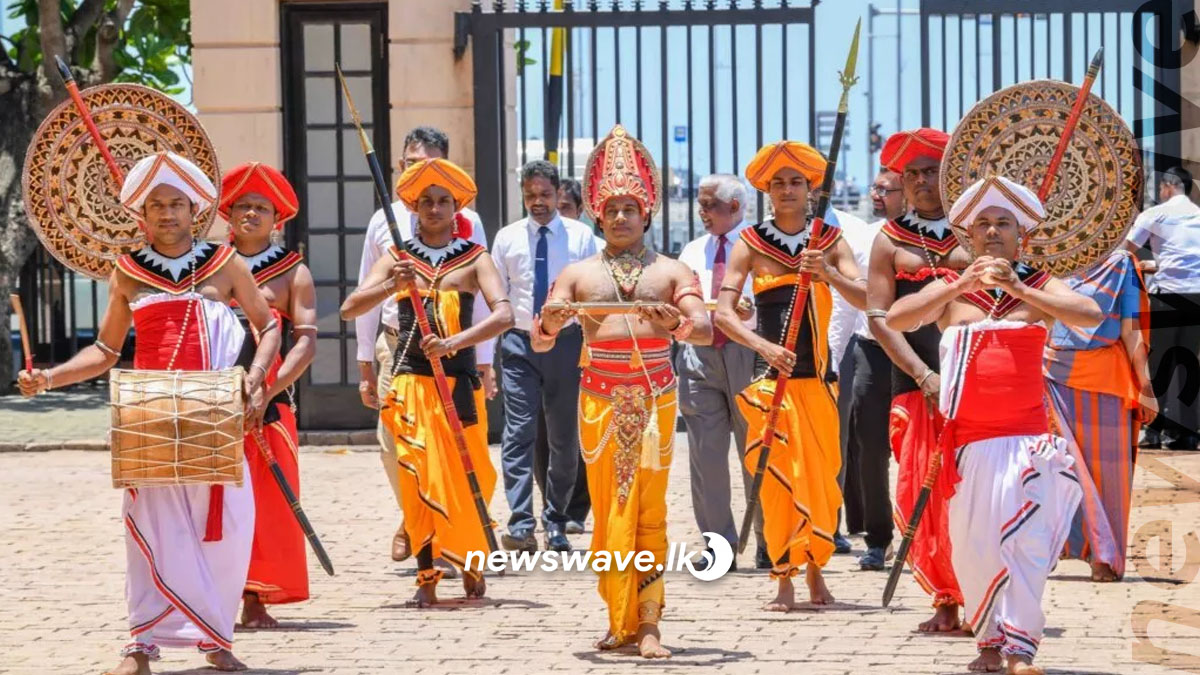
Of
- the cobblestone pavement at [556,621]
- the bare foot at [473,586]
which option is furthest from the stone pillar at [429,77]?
the bare foot at [473,586]

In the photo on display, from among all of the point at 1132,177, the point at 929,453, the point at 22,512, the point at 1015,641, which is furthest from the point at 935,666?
the point at 22,512

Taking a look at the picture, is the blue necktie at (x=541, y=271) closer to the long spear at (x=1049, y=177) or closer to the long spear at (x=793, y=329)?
the long spear at (x=793, y=329)

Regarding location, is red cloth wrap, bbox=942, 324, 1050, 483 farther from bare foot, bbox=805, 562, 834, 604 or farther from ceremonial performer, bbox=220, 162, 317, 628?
ceremonial performer, bbox=220, 162, 317, 628

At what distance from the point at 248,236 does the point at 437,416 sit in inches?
46.6

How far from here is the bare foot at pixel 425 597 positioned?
9625 mm

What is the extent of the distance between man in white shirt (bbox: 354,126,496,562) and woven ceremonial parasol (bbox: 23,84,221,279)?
1916 millimetres

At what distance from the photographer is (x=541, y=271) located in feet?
38.8

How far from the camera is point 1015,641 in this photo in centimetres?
764

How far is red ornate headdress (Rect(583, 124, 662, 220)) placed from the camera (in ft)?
28.5

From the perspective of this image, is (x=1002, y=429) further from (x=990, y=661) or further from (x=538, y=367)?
(x=538, y=367)

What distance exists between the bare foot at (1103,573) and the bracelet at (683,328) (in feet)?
9.34

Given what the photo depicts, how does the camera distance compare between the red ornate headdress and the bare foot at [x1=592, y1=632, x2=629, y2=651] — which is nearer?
the bare foot at [x1=592, y1=632, x2=629, y2=651]

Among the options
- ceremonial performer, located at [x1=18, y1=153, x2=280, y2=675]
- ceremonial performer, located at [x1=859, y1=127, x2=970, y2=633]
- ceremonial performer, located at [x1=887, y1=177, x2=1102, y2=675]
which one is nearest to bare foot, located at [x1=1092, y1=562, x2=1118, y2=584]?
ceremonial performer, located at [x1=859, y1=127, x2=970, y2=633]

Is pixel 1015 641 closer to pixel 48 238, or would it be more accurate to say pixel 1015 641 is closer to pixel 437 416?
pixel 437 416
